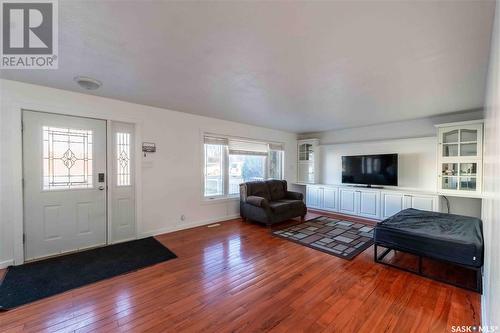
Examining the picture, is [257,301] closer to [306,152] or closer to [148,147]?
[148,147]

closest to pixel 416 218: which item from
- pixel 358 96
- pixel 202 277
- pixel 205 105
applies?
pixel 358 96

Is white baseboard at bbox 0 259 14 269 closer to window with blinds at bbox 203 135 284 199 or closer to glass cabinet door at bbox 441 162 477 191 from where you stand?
window with blinds at bbox 203 135 284 199

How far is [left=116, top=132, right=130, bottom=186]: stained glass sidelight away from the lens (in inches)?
141

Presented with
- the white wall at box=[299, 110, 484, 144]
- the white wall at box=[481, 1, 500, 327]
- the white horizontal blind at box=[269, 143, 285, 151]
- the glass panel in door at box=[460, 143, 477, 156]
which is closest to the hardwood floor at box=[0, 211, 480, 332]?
the white wall at box=[481, 1, 500, 327]

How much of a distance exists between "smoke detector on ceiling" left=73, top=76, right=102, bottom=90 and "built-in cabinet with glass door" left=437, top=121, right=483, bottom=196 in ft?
19.3

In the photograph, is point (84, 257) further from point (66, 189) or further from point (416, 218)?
point (416, 218)

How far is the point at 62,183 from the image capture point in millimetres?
3107

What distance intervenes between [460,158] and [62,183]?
6.72m

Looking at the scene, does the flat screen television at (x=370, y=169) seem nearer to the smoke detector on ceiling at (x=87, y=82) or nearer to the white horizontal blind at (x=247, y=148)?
the white horizontal blind at (x=247, y=148)

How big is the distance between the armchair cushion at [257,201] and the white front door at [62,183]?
107 inches

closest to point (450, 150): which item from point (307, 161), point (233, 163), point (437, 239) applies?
point (437, 239)

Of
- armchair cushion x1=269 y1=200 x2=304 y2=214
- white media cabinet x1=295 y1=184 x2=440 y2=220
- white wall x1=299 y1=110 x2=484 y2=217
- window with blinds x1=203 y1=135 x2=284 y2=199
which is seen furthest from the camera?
window with blinds x1=203 y1=135 x2=284 y2=199

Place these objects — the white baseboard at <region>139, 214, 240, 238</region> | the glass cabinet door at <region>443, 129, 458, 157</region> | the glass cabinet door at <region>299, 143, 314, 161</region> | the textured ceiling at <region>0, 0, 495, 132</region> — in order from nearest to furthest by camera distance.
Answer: the textured ceiling at <region>0, 0, 495, 132</region>, the white baseboard at <region>139, 214, 240, 238</region>, the glass cabinet door at <region>443, 129, 458, 157</region>, the glass cabinet door at <region>299, 143, 314, 161</region>

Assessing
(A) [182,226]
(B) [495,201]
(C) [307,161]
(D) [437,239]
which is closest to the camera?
(B) [495,201]
